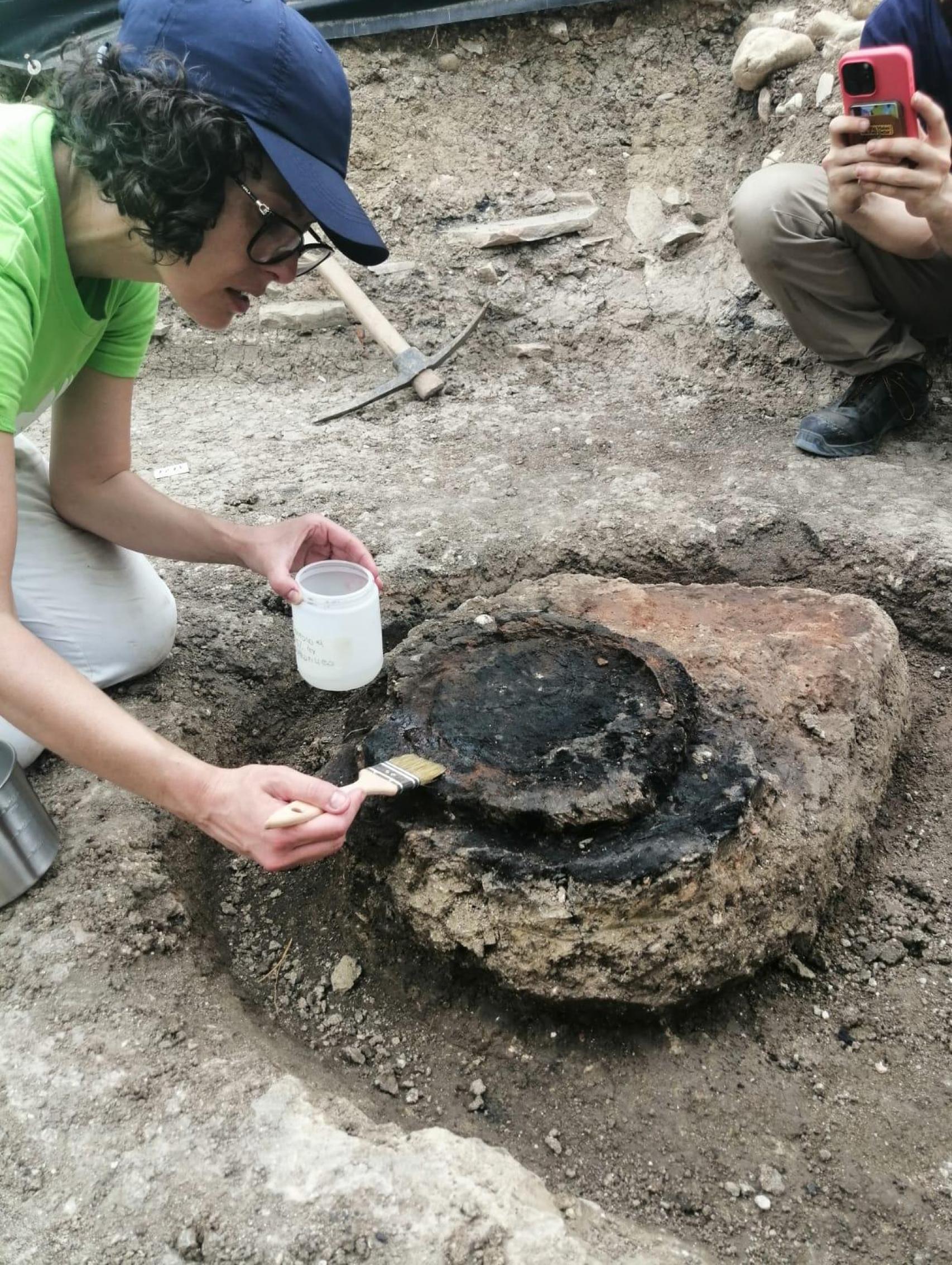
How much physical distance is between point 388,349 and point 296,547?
84.5 inches

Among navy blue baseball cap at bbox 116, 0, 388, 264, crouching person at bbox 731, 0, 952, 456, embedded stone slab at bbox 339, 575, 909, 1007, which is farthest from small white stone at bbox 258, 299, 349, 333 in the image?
navy blue baseball cap at bbox 116, 0, 388, 264

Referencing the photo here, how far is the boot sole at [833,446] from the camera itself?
2.90 m

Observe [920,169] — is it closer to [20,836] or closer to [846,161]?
[846,161]

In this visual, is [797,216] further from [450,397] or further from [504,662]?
[504,662]

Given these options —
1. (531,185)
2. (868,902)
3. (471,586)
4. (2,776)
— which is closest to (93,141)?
(2,776)

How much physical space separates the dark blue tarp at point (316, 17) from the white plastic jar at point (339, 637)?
11.3ft

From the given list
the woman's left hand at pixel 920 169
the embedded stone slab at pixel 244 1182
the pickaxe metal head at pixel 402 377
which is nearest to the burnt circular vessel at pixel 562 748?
the embedded stone slab at pixel 244 1182

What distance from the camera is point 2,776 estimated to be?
160cm

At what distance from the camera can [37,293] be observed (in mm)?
1516

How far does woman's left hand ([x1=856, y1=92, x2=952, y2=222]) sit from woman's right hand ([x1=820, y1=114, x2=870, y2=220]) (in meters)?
0.03

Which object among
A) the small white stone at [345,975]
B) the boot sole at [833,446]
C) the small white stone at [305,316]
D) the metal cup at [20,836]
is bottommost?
the boot sole at [833,446]

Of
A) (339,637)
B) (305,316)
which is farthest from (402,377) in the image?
(339,637)

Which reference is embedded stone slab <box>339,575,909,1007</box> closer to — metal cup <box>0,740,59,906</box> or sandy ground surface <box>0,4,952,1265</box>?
sandy ground surface <box>0,4,952,1265</box>

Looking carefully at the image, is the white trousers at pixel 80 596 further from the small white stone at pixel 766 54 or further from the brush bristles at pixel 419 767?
the small white stone at pixel 766 54
